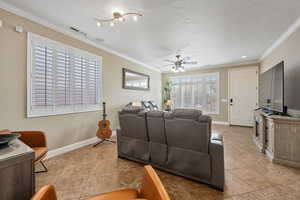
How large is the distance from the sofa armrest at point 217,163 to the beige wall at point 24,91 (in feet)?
9.42

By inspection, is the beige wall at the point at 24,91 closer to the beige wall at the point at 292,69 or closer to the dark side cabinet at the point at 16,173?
the dark side cabinet at the point at 16,173

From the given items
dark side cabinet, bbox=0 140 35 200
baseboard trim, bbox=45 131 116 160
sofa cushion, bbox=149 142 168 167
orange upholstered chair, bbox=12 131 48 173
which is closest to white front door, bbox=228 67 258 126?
sofa cushion, bbox=149 142 168 167

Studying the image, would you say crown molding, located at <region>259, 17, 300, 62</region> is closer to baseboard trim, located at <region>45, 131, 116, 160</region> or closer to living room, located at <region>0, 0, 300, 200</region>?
living room, located at <region>0, 0, 300, 200</region>

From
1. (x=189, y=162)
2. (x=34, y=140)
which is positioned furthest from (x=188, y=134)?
(x=34, y=140)

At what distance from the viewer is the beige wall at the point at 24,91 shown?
6.79 feet

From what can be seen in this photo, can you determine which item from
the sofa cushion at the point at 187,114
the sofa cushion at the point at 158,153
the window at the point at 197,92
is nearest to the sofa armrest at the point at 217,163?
the sofa cushion at the point at 187,114

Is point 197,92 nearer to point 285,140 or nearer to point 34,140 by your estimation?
point 285,140

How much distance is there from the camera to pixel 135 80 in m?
5.10

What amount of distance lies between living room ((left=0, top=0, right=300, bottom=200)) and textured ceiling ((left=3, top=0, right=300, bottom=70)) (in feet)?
0.08

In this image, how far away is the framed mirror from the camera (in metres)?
4.58

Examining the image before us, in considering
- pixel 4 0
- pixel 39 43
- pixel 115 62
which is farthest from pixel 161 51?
pixel 4 0

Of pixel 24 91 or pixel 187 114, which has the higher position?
pixel 24 91

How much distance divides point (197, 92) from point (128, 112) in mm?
4764

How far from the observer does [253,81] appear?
5.06m
